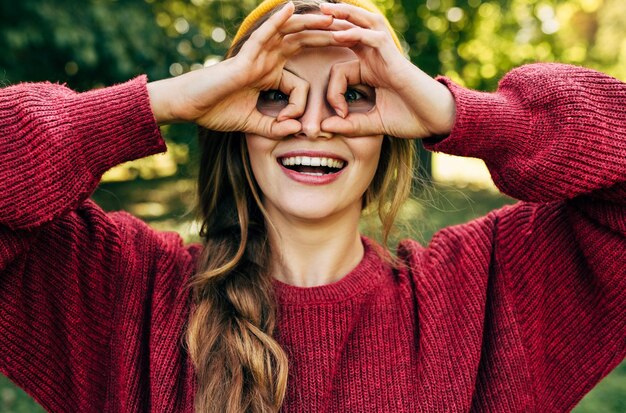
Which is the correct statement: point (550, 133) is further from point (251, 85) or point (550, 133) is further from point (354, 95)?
point (251, 85)

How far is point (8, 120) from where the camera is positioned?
1754 mm

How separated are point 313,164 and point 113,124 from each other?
62 centimetres

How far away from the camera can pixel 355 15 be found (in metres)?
1.90

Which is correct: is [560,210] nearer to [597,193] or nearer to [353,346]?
[597,193]

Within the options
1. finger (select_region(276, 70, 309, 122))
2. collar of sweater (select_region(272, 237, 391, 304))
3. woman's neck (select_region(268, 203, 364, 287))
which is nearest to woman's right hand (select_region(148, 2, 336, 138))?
finger (select_region(276, 70, 309, 122))

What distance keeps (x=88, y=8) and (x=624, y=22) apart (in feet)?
86.0

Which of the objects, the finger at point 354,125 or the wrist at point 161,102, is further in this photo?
the finger at point 354,125

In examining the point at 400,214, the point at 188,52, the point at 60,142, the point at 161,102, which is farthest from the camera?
the point at 188,52

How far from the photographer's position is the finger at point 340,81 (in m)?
2.02

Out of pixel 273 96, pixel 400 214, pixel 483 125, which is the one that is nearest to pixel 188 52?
pixel 400 214

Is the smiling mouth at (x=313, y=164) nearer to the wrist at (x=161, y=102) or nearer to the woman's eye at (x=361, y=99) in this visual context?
the woman's eye at (x=361, y=99)

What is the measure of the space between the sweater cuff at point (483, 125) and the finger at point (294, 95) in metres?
0.41

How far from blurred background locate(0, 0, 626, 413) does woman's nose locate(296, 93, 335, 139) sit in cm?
59

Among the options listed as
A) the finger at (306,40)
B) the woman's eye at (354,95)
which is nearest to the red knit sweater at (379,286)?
the woman's eye at (354,95)
